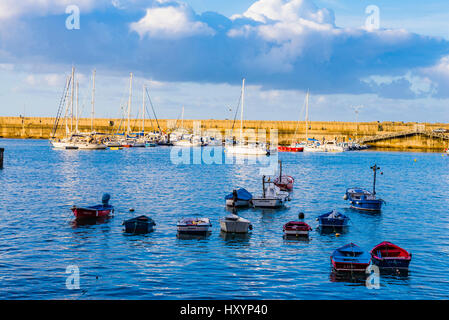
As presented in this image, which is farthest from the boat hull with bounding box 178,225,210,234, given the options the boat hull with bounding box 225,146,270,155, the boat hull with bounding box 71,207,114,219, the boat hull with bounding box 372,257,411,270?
the boat hull with bounding box 225,146,270,155

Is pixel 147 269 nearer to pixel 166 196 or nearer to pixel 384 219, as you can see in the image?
pixel 384 219

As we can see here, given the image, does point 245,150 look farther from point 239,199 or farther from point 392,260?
point 392,260

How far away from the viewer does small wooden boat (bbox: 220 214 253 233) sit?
38938 millimetres

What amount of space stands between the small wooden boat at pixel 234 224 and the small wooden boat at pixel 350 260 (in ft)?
34.3

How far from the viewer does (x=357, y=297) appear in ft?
82.5

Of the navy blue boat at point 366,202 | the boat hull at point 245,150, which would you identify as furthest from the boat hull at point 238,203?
the boat hull at point 245,150

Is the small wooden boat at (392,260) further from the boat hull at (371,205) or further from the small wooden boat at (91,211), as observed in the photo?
the small wooden boat at (91,211)

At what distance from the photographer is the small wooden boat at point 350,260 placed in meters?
29.0

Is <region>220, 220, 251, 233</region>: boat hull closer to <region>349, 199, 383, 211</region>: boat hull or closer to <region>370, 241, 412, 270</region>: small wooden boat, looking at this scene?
<region>370, 241, 412, 270</region>: small wooden boat

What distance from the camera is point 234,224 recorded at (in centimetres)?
3906
